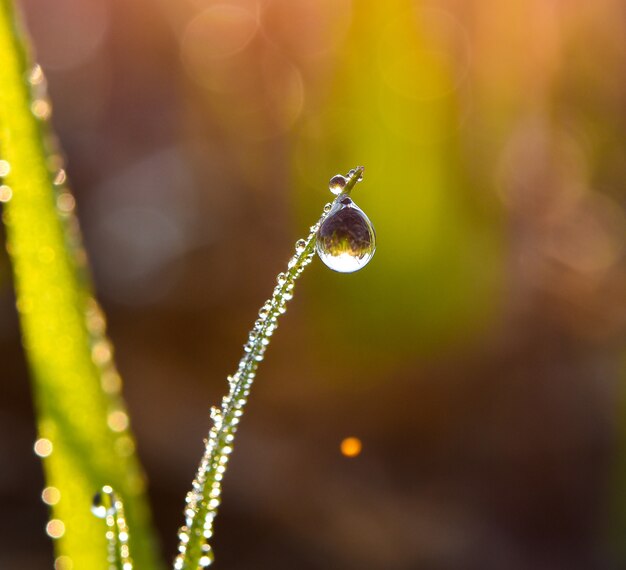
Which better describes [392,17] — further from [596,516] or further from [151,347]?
[596,516]

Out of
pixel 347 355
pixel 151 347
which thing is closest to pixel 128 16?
pixel 151 347

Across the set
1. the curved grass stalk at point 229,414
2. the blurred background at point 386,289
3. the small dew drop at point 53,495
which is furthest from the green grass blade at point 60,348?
the blurred background at point 386,289

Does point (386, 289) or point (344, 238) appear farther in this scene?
point (386, 289)

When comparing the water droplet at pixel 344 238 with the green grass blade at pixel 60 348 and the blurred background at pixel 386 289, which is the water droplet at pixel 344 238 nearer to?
the green grass blade at pixel 60 348

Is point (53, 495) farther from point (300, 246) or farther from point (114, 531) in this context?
point (300, 246)

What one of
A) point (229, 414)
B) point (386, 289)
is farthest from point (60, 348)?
point (386, 289)

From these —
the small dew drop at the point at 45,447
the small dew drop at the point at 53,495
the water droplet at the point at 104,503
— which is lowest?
the water droplet at the point at 104,503
